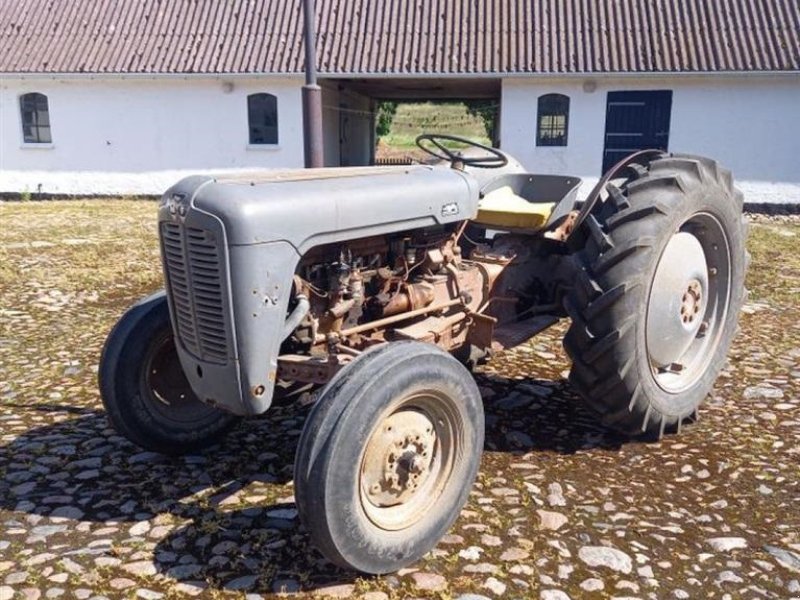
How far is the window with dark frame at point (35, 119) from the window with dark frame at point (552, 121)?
11.4 meters

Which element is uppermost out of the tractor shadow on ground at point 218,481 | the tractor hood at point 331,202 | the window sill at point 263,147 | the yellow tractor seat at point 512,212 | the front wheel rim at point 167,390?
the tractor hood at point 331,202

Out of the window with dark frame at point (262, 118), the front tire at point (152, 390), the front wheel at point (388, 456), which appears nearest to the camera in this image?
the front wheel at point (388, 456)

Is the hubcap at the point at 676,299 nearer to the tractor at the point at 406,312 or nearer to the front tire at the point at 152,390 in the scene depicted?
the tractor at the point at 406,312

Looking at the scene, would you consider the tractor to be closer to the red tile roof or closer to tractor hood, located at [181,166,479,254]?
tractor hood, located at [181,166,479,254]

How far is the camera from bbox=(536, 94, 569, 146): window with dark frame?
1639cm

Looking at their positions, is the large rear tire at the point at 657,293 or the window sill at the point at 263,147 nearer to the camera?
the large rear tire at the point at 657,293

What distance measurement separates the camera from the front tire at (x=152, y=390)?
3.65 meters

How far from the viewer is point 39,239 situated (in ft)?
35.7

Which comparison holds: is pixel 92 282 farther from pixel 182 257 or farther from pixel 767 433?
pixel 767 433

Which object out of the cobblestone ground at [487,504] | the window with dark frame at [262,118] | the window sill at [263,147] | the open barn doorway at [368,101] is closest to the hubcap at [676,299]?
the cobblestone ground at [487,504]

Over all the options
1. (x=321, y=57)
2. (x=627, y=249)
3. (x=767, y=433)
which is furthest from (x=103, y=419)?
(x=321, y=57)

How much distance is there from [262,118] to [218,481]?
1514cm

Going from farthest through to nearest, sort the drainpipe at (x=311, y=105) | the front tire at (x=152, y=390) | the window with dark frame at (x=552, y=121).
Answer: the window with dark frame at (x=552, y=121)
the drainpipe at (x=311, y=105)
the front tire at (x=152, y=390)

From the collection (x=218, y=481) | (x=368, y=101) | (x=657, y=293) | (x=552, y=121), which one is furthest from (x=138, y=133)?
(x=657, y=293)
